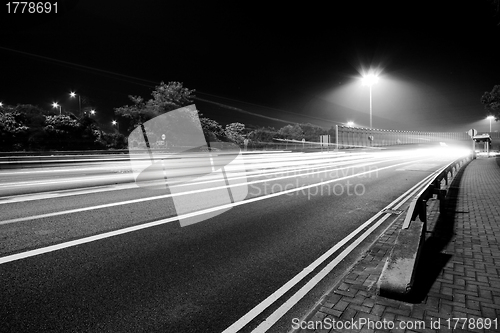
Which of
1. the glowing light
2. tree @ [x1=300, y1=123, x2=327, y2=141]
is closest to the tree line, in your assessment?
the glowing light

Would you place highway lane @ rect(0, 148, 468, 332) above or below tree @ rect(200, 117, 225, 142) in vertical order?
below

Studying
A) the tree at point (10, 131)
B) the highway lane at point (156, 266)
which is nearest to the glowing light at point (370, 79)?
the highway lane at point (156, 266)

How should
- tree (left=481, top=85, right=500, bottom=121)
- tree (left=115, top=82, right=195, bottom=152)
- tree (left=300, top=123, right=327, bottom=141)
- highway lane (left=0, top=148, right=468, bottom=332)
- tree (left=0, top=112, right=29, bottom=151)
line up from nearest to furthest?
highway lane (left=0, top=148, right=468, bottom=332) → tree (left=481, top=85, right=500, bottom=121) → tree (left=0, top=112, right=29, bottom=151) → tree (left=115, top=82, right=195, bottom=152) → tree (left=300, top=123, right=327, bottom=141)

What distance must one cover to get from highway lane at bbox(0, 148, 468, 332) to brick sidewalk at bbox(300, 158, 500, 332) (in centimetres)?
80

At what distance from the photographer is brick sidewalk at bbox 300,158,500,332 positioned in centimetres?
271

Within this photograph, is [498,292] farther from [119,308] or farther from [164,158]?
[164,158]

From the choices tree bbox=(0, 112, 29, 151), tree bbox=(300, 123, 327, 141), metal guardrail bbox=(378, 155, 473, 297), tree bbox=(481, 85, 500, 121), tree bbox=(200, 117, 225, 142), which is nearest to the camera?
metal guardrail bbox=(378, 155, 473, 297)

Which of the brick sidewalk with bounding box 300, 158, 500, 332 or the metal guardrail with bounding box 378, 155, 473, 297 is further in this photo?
the metal guardrail with bounding box 378, 155, 473, 297

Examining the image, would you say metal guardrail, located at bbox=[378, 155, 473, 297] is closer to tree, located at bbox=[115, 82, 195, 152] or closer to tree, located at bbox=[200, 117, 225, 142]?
tree, located at bbox=[115, 82, 195, 152]

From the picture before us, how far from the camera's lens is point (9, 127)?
2653cm

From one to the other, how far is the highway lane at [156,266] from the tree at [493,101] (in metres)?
26.8

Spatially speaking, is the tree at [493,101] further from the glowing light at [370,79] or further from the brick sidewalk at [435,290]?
A: the brick sidewalk at [435,290]

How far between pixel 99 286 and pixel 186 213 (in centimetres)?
366

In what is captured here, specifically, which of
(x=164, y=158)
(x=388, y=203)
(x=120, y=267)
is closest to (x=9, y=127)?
(x=164, y=158)
